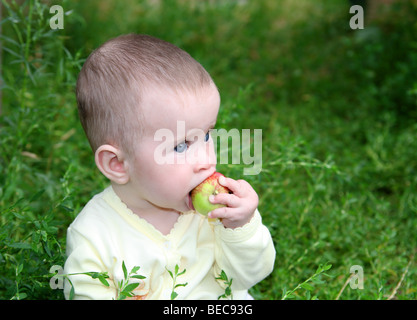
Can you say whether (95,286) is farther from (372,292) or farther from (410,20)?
(410,20)

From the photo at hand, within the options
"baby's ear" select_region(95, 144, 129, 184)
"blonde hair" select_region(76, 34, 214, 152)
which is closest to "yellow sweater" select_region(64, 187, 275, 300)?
"baby's ear" select_region(95, 144, 129, 184)

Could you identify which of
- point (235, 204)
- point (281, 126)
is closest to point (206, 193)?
point (235, 204)

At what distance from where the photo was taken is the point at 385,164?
126 inches

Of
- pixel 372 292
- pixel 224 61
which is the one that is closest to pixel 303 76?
pixel 224 61

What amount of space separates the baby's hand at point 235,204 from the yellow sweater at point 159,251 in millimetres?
42

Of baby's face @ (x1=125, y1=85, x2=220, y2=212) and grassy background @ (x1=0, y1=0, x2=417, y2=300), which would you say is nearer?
baby's face @ (x1=125, y1=85, x2=220, y2=212)

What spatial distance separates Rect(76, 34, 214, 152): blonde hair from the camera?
1635 millimetres

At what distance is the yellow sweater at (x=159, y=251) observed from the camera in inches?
67.4

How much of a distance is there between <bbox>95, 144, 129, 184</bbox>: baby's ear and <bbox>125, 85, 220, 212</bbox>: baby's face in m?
0.03

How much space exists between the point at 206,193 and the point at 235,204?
0.30 ft

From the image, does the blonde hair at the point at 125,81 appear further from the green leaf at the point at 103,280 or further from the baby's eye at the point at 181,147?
the green leaf at the point at 103,280

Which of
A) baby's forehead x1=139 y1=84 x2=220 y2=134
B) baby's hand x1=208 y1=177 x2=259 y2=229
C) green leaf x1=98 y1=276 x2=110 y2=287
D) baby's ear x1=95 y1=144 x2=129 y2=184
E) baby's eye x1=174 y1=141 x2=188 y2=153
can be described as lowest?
green leaf x1=98 y1=276 x2=110 y2=287

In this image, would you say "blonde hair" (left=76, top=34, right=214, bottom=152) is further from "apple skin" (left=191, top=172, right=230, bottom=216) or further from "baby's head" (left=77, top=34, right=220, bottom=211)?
"apple skin" (left=191, top=172, right=230, bottom=216)

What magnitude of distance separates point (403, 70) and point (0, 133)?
2586mm
